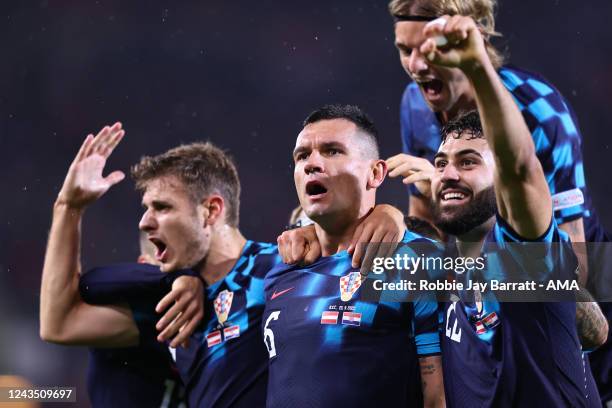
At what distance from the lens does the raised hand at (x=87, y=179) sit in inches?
142

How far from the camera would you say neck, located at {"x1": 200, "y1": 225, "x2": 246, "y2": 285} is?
11.8 feet

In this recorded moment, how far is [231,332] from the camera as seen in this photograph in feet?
11.1

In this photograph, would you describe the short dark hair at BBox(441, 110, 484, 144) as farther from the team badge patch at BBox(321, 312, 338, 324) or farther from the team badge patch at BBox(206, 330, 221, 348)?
the team badge patch at BBox(206, 330, 221, 348)

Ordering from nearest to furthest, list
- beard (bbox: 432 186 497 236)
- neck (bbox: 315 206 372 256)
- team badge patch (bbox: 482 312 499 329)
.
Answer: team badge patch (bbox: 482 312 499 329) < beard (bbox: 432 186 497 236) < neck (bbox: 315 206 372 256)

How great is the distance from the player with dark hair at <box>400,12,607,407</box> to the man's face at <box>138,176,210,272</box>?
43.8 inches

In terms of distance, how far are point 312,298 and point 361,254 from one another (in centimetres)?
24

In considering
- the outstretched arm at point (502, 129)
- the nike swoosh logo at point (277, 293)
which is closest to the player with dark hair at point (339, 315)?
the nike swoosh logo at point (277, 293)

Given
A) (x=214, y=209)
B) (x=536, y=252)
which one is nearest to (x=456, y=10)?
(x=214, y=209)

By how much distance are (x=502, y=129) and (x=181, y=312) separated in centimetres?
171

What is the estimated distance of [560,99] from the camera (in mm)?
3900

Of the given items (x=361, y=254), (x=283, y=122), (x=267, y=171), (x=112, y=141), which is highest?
(x=283, y=122)

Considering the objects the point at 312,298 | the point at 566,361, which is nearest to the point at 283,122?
the point at 312,298

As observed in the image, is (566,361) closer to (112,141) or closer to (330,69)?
(112,141)

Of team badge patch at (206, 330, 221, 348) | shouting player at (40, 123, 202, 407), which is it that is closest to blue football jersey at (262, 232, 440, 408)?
team badge patch at (206, 330, 221, 348)
